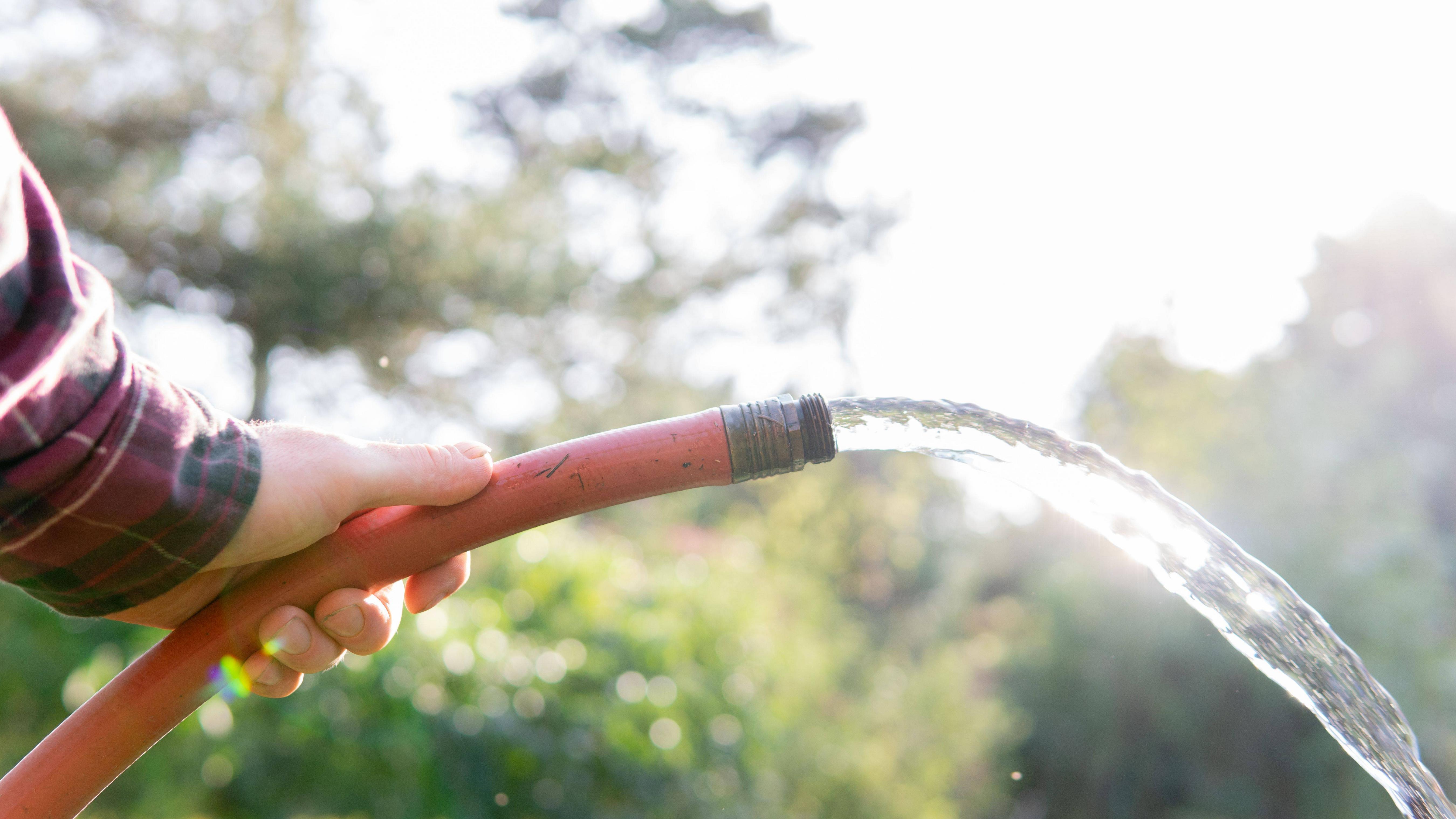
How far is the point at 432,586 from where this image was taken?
1.08 m

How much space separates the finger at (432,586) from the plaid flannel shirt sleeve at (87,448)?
0.28 m

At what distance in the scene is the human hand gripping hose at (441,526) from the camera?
0.81 m

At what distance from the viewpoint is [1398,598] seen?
7.34 metres

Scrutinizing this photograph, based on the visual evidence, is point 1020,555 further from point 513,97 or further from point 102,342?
point 102,342

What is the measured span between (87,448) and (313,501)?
20cm

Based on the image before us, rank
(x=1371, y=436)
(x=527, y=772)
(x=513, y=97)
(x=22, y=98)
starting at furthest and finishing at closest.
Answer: (x=513, y=97), (x=1371, y=436), (x=22, y=98), (x=527, y=772)

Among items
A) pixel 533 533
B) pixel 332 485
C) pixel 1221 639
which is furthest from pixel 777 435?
pixel 1221 639

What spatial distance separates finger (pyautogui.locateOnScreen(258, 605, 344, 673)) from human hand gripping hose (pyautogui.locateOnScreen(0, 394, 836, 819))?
0.04ft

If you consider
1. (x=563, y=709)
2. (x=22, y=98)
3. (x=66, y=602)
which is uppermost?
(x=66, y=602)

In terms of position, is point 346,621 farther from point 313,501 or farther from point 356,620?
point 313,501

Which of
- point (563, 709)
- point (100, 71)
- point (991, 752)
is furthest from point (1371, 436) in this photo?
point (100, 71)

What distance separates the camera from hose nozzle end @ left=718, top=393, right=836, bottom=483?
859mm

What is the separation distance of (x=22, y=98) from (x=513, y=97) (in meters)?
6.08

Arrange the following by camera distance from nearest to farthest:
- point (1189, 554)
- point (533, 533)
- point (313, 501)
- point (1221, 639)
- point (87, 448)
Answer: point (87, 448)
point (313, 501)
point (1189, 554)
point (533, 533)
point (1221, 639)
